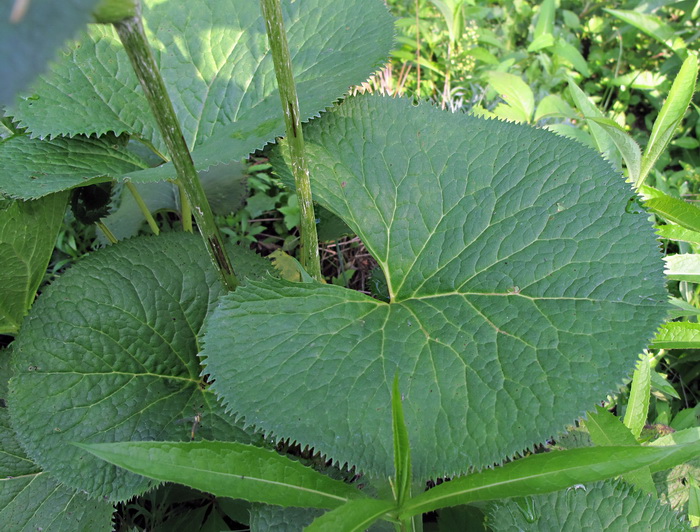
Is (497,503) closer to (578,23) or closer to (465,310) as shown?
(465,310)

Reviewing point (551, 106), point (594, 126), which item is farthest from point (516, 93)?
point (594, 126)

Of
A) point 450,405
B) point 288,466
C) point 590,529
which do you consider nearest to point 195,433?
point 288,466

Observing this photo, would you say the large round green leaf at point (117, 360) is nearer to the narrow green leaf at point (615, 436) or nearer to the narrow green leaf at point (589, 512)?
the narrow green leaf at point (589, 512)

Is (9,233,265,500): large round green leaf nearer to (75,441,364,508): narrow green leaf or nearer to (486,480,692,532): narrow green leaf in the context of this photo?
(75,441,364,508): narrow green leaf

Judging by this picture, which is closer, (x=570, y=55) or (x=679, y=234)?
(x=679, y=234)

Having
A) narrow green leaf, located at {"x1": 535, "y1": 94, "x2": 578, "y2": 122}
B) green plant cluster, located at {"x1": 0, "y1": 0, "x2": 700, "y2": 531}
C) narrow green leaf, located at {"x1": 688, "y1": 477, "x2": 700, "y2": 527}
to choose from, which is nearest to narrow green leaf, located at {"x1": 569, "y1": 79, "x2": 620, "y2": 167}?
green plant cluster, located at {"x1": 0, "y1": 0, "x2": 700, "y2": 531}

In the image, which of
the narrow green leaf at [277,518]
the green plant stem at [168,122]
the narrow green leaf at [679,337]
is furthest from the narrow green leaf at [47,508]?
the narrow green leaf at [679,337]

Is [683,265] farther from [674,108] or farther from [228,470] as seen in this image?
[228,470]
